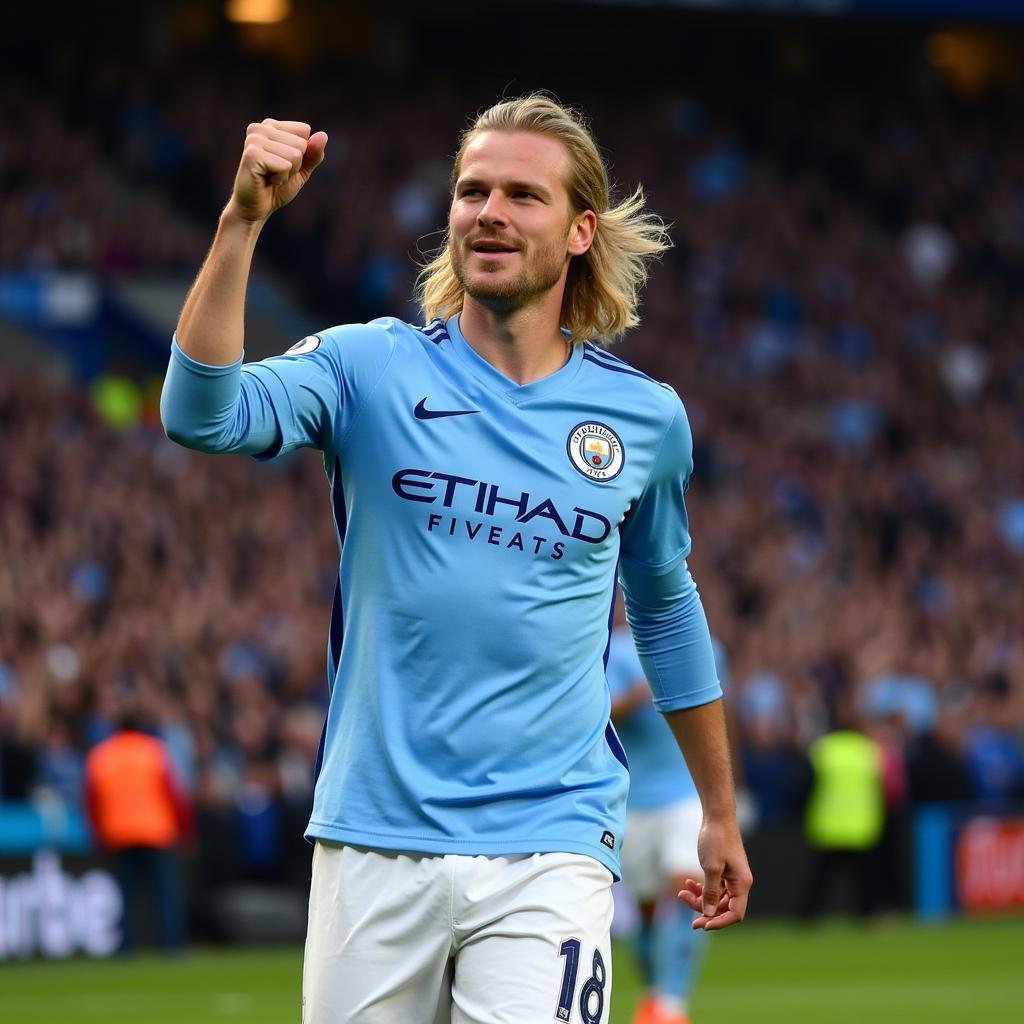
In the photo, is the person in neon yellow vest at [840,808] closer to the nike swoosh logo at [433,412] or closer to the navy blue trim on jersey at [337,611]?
the navy blue trim on jersey at [337,611]

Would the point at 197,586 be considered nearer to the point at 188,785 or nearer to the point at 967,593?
the point at 188,785

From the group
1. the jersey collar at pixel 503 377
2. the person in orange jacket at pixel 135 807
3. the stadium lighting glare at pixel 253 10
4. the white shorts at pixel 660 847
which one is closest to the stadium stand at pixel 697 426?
the person in orange jacket at pixel 135 807

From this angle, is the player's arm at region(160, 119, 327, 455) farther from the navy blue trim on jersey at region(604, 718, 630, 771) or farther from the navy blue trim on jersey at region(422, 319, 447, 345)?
the navy blue trim on jersey at region(604, 718, 630, 771)

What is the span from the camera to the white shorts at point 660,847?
11.0m

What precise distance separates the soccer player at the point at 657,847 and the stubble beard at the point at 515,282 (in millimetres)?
6196

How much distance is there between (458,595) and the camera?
171 inches

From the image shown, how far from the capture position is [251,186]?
3.93 meters

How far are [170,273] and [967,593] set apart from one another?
9173 millimetres

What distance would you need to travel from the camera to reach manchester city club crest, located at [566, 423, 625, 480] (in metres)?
4.52

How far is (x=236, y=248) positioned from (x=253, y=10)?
1010 inches

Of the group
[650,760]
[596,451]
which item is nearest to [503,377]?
[596,451]

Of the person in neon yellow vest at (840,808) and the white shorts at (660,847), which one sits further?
the person in neon yellow vest at (840,808)

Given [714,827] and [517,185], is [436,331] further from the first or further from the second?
[714,827]

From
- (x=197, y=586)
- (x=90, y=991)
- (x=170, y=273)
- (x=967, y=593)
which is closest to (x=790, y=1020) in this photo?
(x=90, y=991)
